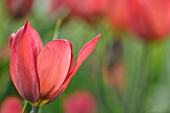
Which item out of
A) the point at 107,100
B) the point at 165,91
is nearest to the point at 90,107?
the point at 107,100

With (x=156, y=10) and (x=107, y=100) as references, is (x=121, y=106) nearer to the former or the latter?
(x=107, y=100)

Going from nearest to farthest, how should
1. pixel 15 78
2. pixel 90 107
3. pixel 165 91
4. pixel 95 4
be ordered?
pixel 15 78
pixel 90 107
pixel 95 4
pixel 165 91

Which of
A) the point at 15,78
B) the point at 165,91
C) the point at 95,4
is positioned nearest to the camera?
the point at 15,78

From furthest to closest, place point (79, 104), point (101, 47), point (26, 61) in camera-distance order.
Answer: point (101, 47) → point (79, 104) → point (26, 61)

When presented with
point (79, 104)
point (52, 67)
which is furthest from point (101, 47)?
point (52, 67)

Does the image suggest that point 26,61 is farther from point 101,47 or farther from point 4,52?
point 101,47

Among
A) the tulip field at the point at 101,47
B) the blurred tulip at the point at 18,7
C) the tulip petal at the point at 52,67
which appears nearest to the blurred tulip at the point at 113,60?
the tulip field at the point at 101,47

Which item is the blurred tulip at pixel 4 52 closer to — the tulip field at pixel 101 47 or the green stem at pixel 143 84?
the tulip field at pixel 101 47
